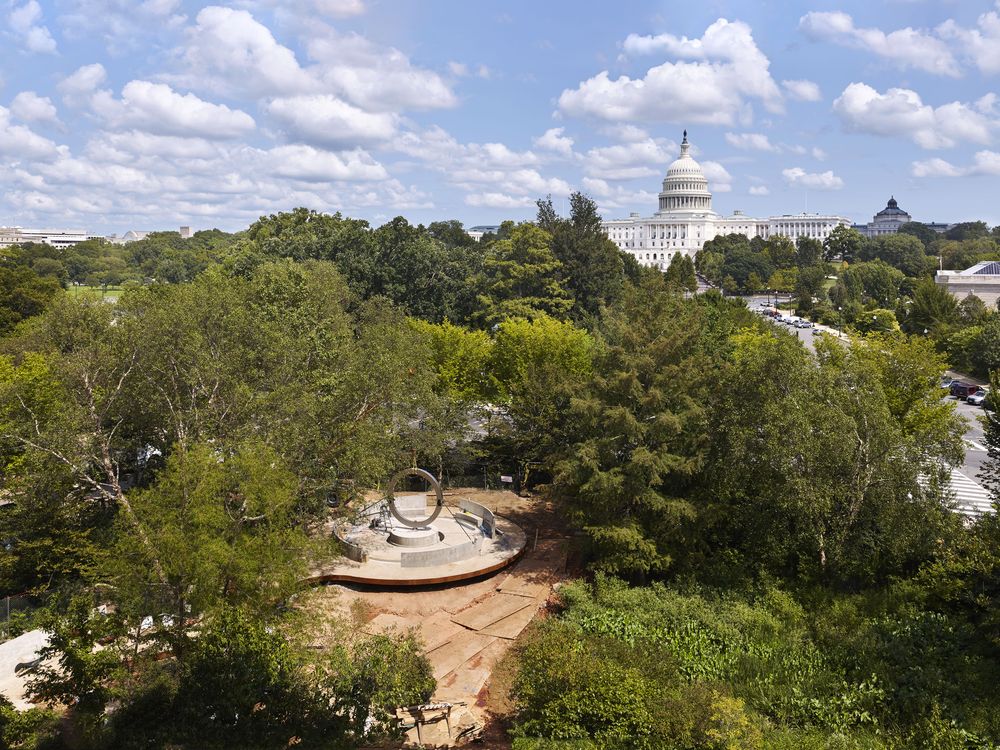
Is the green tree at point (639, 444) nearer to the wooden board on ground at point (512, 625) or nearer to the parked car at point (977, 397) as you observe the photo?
the wooden board on ground at point (512, 625)

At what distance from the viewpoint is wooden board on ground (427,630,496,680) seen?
53.2 ft

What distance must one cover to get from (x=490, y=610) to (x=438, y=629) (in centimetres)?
163

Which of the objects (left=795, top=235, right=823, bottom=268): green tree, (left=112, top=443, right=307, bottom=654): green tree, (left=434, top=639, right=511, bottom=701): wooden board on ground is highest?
(left=795, top=235, right=823, bottom=268): green tree

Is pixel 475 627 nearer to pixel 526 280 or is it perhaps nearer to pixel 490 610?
pixel 490 610

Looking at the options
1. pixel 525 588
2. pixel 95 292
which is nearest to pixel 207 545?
pixel 525 588

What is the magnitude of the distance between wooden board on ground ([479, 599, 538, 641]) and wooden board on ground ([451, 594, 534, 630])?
134mm

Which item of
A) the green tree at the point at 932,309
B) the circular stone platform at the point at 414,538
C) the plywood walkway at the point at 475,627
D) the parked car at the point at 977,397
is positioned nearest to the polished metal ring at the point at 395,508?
the circular stone platform at the point at 414,538

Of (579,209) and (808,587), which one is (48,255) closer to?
(579,209)

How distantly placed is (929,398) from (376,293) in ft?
123

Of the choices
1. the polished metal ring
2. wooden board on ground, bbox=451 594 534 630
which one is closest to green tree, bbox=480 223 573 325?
the polished metal ring

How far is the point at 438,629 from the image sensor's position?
58.9 ft

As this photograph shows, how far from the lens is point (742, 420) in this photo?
19.6 metres

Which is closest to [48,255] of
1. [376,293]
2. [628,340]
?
[376,293]

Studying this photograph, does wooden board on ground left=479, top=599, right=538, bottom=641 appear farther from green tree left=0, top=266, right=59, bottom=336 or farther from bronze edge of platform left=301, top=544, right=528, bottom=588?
green tree left=0, top=266, right=59, bottom=336
